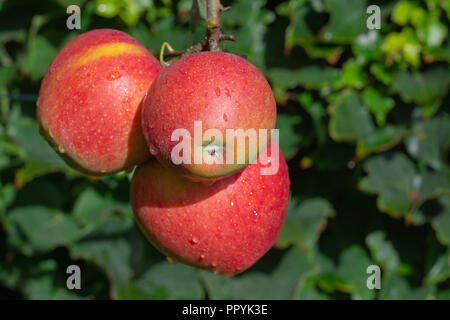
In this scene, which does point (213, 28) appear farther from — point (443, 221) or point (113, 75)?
point (443, 221)

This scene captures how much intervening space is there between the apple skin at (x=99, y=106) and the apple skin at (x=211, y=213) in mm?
43

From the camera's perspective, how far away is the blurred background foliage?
3.86 ft

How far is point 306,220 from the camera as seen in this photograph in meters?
1.24

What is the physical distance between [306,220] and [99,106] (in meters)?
0.81

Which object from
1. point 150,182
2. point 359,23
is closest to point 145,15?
point 359,23

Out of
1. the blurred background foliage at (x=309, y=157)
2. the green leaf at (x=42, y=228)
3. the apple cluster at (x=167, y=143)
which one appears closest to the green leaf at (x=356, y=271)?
the blurred background foliage at (x=309, y=157)

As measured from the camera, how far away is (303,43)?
45.5 inches

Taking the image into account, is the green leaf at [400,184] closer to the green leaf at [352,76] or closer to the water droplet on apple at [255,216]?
the green leaf at [352,76]

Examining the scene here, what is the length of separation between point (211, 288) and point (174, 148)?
89cm

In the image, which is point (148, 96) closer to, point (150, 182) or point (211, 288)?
point (150, 182)

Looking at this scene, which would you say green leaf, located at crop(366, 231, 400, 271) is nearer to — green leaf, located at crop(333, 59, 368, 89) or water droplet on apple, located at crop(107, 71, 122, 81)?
green leaf, located at crop(333, 59, 368, 89)

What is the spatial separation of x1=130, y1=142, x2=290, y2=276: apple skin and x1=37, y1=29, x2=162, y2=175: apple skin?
43 mm

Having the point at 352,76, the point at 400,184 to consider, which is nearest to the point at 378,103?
the point at 352,76

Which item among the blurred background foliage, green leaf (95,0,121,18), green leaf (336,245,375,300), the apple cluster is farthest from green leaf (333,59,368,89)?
the apple cluster
